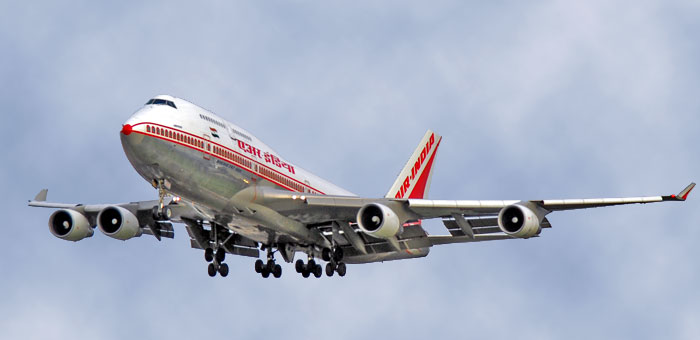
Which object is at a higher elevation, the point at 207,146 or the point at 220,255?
the point at 207,146

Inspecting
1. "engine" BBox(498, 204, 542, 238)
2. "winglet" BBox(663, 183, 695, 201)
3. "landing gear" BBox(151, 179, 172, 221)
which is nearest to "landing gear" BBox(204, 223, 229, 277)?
"landing gear" BBox(151, 179, 172, 221)

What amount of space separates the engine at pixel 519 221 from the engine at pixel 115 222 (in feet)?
56.2

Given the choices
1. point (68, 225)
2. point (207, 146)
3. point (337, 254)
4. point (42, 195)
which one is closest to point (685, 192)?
point (337, 254)

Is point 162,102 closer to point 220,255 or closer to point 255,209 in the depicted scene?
point 255,209

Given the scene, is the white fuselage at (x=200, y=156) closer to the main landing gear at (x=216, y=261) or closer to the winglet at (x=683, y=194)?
the main landing gear at (x=216, y=261)

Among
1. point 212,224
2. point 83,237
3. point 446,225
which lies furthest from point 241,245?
point 446,225

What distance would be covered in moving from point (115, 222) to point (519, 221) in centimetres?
1846

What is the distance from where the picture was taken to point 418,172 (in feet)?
192

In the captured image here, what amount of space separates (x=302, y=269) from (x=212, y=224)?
4838 mm

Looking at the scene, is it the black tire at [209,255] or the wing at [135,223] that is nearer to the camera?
the wing at [135,223]

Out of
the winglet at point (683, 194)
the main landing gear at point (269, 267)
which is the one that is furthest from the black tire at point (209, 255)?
the winglet at point (683, 194)

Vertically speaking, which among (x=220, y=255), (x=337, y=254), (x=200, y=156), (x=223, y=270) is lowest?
(x=223, y=270)

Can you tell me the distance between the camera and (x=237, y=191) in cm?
4381

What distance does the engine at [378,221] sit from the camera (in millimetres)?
43906
